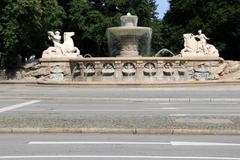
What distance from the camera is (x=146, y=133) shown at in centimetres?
1377


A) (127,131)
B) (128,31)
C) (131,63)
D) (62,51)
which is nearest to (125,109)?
(127,131)

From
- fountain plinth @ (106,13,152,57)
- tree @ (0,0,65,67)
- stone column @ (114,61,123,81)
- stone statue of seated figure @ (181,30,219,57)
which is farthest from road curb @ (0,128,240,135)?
tree @ (0,0,65,67)

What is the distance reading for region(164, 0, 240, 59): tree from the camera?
2820 inches

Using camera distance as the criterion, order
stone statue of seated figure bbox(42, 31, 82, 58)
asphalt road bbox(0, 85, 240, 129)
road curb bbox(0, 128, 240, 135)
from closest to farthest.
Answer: road curb bbox(0, 128, 240, 135), asphalt road bbox(0, 85, 240, 129), stone statue of seated figure bbox(42, 31, 82, 58)

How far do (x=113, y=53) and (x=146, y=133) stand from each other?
99.3 ft

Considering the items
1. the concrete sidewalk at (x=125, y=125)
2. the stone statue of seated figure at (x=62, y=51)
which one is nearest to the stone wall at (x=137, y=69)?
the stone statue of seated figure at (x=62, y=51)

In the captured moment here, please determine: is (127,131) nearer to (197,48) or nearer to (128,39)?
(128,39)

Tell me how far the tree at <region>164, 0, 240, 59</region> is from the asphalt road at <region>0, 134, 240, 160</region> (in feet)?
195

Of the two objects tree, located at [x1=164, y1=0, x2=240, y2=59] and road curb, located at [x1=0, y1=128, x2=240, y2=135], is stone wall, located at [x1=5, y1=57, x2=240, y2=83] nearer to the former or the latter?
road curb, located at [x1=0, y1=128, x2=240, y2=135]

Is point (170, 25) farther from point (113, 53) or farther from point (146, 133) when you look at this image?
point (146, 133)

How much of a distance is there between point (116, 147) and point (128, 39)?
30.2 meters

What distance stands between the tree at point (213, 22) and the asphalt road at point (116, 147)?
59.3 metres

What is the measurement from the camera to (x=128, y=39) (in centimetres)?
4138

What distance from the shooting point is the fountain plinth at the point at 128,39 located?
40656 millimetres
